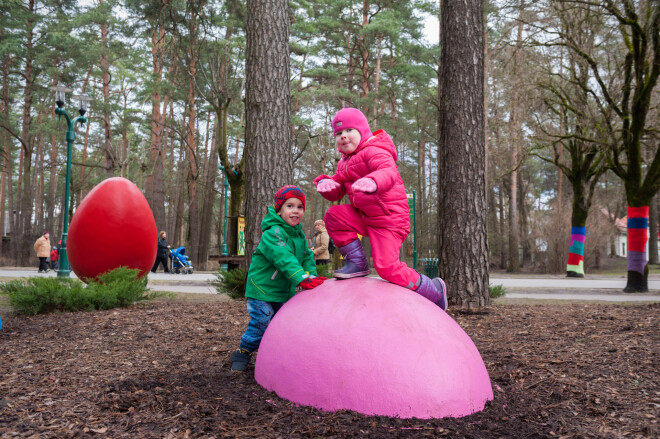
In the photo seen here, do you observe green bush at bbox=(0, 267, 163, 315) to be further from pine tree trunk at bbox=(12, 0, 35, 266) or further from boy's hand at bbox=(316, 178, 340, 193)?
pine tree trunk at bbox=(12, 0, 35, 266)

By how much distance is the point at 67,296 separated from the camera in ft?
25.7

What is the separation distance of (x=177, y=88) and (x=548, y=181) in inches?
1510

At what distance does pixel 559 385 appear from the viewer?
406 cm

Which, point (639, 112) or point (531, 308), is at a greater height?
point (639, 112)

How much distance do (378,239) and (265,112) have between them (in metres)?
4.57

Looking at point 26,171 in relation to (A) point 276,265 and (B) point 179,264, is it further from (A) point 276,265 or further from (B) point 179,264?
(A) point 276,265

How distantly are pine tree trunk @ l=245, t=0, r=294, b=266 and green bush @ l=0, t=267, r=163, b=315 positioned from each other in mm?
2308

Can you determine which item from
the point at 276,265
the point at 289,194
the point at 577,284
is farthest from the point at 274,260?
the point at 577,284

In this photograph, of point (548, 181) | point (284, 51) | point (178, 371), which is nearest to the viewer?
point (178, 371)

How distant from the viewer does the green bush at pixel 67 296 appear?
7797 mm

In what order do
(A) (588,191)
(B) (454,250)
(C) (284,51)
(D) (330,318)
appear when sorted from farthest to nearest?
1. (A) (588,191)
2. (C) (284,51)
3. (B) (454,250)
4. (D) (330,318)

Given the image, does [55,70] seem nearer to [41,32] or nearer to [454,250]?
[41,32]

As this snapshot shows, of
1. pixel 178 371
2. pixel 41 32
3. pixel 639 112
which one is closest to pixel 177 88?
pixel 41 32

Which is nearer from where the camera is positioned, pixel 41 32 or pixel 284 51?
pixel 284 51
